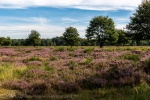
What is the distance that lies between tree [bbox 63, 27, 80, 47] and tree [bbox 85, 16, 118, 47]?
7369mm

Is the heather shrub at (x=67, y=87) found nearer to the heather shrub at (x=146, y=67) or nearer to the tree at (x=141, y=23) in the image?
the heather shrub at (x=146, y=67)

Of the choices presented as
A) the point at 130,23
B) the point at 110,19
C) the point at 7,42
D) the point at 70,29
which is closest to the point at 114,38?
the point at 110,19

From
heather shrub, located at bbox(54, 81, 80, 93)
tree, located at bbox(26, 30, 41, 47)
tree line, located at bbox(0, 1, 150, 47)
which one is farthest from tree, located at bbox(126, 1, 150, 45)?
tree, located at bbox(26, 30, 41, 47)

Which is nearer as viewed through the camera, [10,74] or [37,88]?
[37,88]

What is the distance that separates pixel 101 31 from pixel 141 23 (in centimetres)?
4025

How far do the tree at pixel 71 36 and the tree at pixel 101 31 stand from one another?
24.2 feet

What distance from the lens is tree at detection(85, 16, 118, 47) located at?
7656cm

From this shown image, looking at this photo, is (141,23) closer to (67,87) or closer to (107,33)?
(67,87)

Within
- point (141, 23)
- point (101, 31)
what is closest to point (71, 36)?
point (101, 31)

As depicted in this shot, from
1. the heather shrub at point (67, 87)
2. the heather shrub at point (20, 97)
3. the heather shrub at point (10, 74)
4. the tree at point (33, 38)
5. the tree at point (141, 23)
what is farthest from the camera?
the tree at point (33, 38)

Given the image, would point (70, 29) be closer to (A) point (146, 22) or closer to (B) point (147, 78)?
(A) point (146, 22)

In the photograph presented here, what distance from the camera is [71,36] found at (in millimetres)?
83438

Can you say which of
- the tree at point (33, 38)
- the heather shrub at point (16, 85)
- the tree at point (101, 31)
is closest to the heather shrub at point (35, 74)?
the heather shrub at point (16, 85)

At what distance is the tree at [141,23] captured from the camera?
3634 cm
